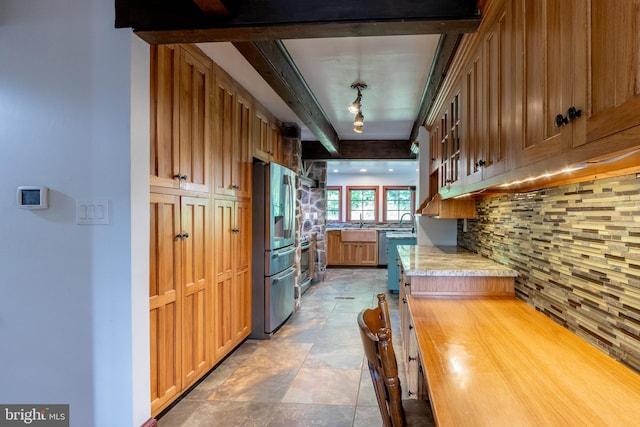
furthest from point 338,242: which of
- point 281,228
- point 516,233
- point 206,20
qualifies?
point 206,20

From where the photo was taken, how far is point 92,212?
1687 millimetres

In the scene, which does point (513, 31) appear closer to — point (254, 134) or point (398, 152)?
point (254, 134)

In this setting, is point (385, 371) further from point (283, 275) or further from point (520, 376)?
point (283, 275)

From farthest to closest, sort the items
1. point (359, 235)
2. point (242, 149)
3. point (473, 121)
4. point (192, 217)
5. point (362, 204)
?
point (362, 204)
point (359, 235)
point (242, 149)
point (192, 217)
point (473, 121)

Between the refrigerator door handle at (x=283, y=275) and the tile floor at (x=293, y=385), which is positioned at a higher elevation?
the refrigerator door handle at (x=283, y=275)

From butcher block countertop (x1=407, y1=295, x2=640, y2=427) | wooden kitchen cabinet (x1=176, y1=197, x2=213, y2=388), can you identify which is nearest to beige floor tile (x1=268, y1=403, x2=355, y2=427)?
wooden kitchen cabinet (x1=176, y1=197, x2=213, y2=388)

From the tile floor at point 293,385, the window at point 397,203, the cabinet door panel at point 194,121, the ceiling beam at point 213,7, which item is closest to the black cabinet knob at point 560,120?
the tile floor at point 293,385

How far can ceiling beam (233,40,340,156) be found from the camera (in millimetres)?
2107

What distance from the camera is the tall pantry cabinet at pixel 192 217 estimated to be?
200cm

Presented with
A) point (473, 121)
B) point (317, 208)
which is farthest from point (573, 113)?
point (317, 208)

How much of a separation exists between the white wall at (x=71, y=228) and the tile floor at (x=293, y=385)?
64cm

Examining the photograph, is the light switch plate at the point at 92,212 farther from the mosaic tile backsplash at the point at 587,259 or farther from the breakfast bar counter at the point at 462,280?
the mosaic tile backsplash at the point at 587,259

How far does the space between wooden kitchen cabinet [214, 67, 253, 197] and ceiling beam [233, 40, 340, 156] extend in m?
0.44

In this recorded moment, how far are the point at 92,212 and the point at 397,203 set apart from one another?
7.74 meters
